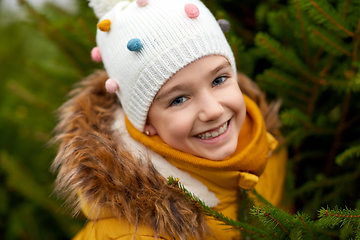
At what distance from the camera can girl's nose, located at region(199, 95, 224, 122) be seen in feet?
4.02

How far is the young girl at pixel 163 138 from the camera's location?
1228 millimetres

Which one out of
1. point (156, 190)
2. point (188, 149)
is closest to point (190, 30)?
point (188, 149)

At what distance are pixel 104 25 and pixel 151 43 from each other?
0.28 metres

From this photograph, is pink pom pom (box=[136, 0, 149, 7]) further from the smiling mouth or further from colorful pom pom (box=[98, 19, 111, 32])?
the smiling mouth

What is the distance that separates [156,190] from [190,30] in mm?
754

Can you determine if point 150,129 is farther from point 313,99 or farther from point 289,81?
point 313,99

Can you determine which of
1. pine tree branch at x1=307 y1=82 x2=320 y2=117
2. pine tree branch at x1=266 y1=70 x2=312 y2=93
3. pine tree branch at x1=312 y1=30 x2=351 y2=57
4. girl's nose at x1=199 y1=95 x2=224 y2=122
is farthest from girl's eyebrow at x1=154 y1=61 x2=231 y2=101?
pine tree branch at x1=307 y1=82 x2=320 y2=117

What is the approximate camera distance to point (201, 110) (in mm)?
1251

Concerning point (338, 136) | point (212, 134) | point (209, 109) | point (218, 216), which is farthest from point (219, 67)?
point (338, 136)

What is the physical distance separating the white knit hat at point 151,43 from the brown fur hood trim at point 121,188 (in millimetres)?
227

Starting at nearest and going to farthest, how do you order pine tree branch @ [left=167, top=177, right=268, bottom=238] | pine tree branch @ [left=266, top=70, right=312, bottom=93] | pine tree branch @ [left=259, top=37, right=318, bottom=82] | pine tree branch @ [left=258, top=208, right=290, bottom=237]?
pine tree branch @ [left=258, top=208, right=290, bottom=237] → pine tree branch @ [left=167, top=177, right=268, bottom=238] → pine tree branch @ [left=259, top=37, right=318, bottom=82] → pine tree branch @ [left=266, top=70, right=312, bottom=93]

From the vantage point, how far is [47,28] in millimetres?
1862

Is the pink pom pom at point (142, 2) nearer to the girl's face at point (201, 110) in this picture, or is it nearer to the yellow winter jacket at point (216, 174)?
the girl's face at point (201, 110)

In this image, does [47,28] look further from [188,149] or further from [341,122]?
[341,122]
